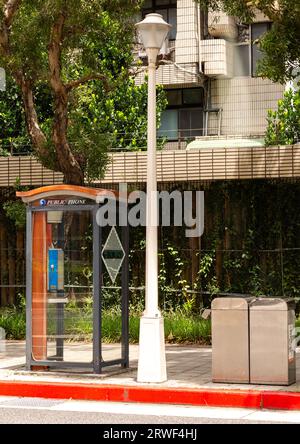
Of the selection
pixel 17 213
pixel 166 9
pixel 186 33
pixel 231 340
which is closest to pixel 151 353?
pixel 231 340

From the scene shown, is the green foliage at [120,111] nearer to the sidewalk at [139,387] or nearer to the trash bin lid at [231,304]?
the sidewalk at [139,387]

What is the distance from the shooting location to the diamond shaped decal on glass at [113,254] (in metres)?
13.2

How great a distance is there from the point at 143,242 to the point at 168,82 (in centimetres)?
884

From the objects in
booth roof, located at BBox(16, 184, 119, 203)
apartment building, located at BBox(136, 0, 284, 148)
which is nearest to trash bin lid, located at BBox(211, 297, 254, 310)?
booth roof, located at BBox(16, 184, 119, 203)

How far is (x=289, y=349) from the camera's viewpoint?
39.1 ft

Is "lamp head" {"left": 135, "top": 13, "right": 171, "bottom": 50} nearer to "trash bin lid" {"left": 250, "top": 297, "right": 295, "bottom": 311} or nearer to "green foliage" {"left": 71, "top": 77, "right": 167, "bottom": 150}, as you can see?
"trash bin lid" {"left": 250, "top": 297, "right": 295, "bottom": 311}

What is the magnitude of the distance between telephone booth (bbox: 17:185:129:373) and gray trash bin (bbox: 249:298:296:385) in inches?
83.6

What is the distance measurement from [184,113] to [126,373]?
1596 cm

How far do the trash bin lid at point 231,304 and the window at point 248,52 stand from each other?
1609cm

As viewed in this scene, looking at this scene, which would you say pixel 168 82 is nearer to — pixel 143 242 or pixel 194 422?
pixel 143 242

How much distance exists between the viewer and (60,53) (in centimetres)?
1658

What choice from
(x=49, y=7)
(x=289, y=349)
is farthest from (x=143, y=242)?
(x=289, y=349)

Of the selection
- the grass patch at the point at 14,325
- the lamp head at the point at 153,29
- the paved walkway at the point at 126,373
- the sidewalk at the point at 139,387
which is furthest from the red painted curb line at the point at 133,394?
the grass patch at the point at 14,325

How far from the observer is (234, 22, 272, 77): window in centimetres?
2736
